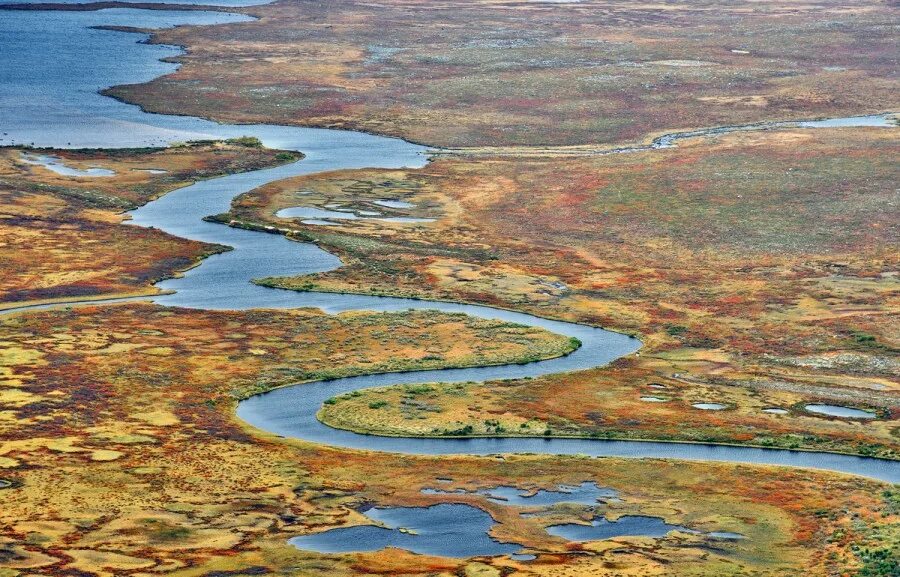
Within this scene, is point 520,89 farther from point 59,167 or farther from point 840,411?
point 840,411

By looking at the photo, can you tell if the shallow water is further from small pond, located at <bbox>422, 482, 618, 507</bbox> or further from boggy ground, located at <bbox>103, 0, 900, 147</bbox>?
boggy ground, located at <bbox>103, 0, 900, 147</bbox>

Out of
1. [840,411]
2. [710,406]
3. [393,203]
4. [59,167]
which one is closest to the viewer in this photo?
[840,411]

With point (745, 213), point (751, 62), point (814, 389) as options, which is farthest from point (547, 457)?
point (751, 62)

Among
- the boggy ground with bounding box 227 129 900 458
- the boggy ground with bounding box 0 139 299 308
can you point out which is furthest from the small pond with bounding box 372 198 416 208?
the boggy ground with bounding box 0 139 299 308

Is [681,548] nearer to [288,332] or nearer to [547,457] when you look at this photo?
[547,457]

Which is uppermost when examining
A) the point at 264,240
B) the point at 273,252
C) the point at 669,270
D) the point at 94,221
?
the point at 94,221

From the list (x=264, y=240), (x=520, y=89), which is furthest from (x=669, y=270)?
(x=520, y=89)

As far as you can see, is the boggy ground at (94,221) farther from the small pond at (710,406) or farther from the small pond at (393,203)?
the small pond at (710,406)
